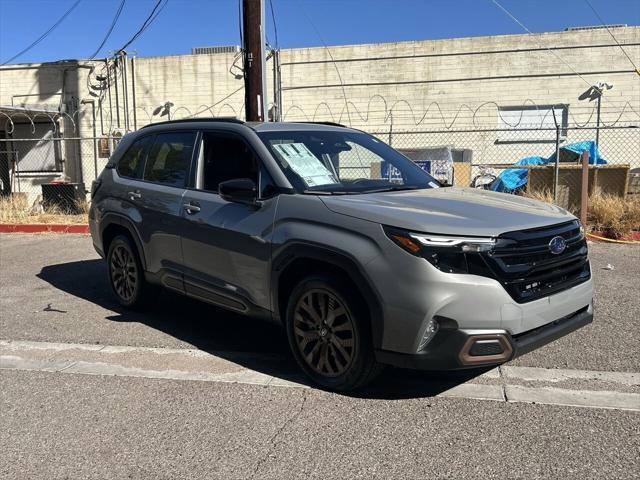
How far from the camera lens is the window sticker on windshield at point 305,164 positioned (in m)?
4.28

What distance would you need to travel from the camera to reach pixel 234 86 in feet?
59.1

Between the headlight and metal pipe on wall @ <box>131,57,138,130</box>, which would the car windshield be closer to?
the headlight

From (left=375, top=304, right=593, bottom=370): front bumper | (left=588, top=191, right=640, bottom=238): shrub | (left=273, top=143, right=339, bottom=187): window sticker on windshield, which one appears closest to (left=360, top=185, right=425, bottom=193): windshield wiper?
(left=273, top=143, right=339, bottom=187): window sticker on windshield

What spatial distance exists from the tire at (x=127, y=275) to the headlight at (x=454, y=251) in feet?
10.9

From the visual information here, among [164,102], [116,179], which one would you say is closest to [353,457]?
[116,179]

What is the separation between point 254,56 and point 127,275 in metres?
5.62

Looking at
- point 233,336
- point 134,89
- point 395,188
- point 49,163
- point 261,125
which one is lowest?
point 233,336

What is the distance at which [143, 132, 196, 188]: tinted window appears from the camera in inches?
203

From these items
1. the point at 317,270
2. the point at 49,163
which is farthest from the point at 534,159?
the point at 49,163

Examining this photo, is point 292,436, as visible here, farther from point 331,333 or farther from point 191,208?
point 191,208

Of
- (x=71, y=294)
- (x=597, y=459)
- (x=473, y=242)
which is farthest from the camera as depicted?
(x=71, y=294)

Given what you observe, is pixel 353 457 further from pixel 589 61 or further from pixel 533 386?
pixel 589 61

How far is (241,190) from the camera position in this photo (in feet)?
13.8

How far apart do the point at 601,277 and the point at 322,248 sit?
496 centimetres
